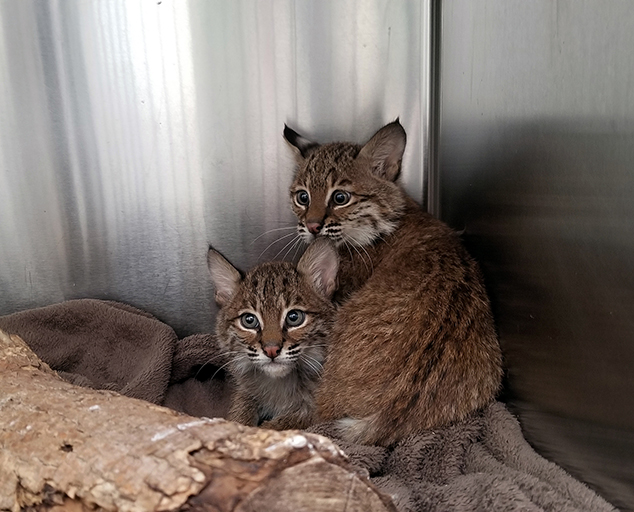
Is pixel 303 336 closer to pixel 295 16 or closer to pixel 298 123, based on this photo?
pixel 298 123

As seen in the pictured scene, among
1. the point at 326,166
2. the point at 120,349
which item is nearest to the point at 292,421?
the point at 120,349

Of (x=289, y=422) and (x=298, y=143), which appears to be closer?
(x=289, y=422)

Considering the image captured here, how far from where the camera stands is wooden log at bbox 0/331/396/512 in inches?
39.7

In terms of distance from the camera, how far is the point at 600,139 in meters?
1.36

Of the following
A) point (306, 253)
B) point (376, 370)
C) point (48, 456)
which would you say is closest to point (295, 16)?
point (306, 253)

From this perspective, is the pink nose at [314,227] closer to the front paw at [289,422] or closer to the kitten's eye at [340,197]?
the kitten's eye at [340,197]

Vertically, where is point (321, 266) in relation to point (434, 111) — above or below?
below

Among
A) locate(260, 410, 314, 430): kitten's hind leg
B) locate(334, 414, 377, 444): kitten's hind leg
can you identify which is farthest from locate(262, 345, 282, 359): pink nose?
locate(334, 414, 377, 444): kitten's hind leg

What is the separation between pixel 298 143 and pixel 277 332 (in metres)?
0.92

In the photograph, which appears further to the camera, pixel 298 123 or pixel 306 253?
pixel 298 123

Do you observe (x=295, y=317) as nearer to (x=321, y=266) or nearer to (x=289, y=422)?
(x=321, y=266)

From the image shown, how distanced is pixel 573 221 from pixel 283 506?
1.02m

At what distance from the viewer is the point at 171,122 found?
107 inches

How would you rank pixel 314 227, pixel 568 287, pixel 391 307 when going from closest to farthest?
pixel 568 287 < pixel 391 307 < pixel 314 227
